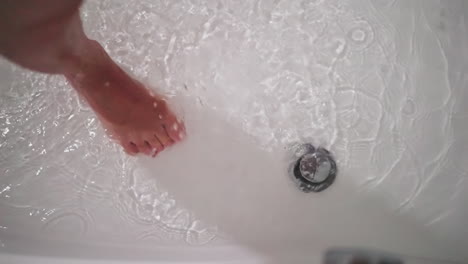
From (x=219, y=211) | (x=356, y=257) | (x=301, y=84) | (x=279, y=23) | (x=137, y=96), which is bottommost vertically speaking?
(x=356, y=257)

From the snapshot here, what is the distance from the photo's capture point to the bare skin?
598mm

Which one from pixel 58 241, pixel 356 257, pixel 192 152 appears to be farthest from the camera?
pixel 192 152

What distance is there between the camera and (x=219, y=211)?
0.85 meters

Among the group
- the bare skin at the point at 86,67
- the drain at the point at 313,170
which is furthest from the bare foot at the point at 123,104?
the drain at the point at 313,170

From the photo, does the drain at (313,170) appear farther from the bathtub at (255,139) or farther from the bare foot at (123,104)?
the bare foot at (123,104)

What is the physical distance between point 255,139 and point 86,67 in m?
0.34

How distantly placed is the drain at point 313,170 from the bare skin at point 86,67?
23 cm

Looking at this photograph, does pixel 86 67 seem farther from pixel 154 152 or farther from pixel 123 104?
pixel 154 152

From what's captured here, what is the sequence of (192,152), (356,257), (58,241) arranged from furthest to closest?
(192,152)
(58,241)
(356,257)

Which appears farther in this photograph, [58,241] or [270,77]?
[270,77]

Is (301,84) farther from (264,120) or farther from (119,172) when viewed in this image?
(119,172)

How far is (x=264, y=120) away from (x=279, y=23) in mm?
202

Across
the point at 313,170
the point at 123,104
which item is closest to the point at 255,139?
the point at 313,170

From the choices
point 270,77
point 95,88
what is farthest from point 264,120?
point 95,88
